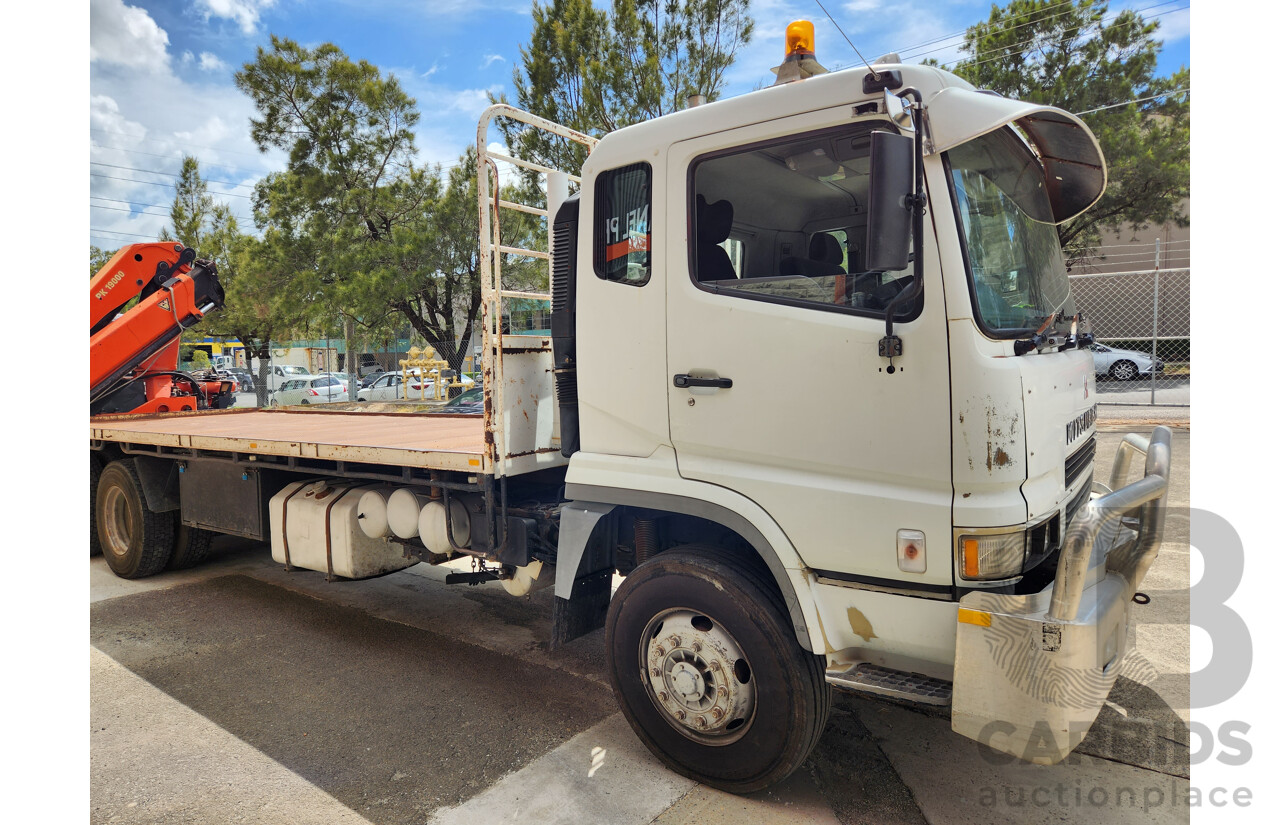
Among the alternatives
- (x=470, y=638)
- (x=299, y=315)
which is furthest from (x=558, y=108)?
(x=470, y=638)

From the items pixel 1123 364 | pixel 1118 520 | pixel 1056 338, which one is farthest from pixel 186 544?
pixel 1123 364

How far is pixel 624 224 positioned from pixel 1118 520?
2.13m

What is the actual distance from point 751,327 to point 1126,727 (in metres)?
2.55

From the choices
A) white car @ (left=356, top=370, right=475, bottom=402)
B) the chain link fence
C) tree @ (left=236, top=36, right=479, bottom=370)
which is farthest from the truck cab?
white car @ (left=356, top=370, right=475, bottom=402)

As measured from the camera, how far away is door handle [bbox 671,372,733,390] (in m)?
2.97

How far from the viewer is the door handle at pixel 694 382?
297cm

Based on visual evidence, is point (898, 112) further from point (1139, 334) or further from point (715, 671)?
point (1139, 334)

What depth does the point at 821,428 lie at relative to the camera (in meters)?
2.77

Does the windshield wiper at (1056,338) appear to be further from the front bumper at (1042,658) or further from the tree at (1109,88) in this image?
the tree at (1109,88)

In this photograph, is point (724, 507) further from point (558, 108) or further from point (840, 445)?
point (558, 108)

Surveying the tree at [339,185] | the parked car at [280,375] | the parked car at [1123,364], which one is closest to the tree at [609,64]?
the tree at [339,185]

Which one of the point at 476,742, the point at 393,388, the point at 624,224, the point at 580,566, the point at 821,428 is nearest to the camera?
the point at 821,428

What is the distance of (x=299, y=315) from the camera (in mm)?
20594

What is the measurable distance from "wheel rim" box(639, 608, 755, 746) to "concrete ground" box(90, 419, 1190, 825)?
30 centimetres
